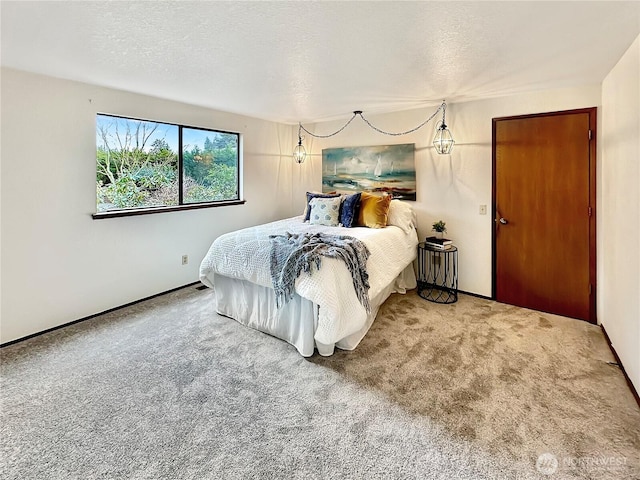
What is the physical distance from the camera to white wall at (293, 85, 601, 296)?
3533 mm

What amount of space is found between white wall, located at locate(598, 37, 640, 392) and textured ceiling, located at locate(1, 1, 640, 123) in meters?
0.23

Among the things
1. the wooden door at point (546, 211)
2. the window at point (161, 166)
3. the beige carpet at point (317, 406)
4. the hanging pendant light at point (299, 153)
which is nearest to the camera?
the beige carpet at point (317, 406)

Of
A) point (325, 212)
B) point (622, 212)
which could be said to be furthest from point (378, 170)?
point (622, 212)

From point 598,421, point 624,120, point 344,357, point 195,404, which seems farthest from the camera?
point 344,357

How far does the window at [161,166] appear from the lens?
11.3 ft

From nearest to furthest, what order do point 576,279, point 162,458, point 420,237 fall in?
point 162,458, point 576,279, point 420,237

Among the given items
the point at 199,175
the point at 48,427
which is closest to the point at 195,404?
the point at 48,427

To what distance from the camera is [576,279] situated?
325cm

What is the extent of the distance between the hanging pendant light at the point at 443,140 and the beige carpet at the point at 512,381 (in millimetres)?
1807

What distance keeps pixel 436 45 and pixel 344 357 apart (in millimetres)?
2277

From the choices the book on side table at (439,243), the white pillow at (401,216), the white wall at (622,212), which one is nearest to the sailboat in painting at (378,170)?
the white pillow at (401,216)

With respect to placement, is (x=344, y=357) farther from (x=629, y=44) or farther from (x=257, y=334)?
(x=629, y=44)

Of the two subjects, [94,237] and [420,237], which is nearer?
[94,237]

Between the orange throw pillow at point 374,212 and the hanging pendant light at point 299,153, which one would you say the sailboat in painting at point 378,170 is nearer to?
the orange throw pillow at point 374,212
